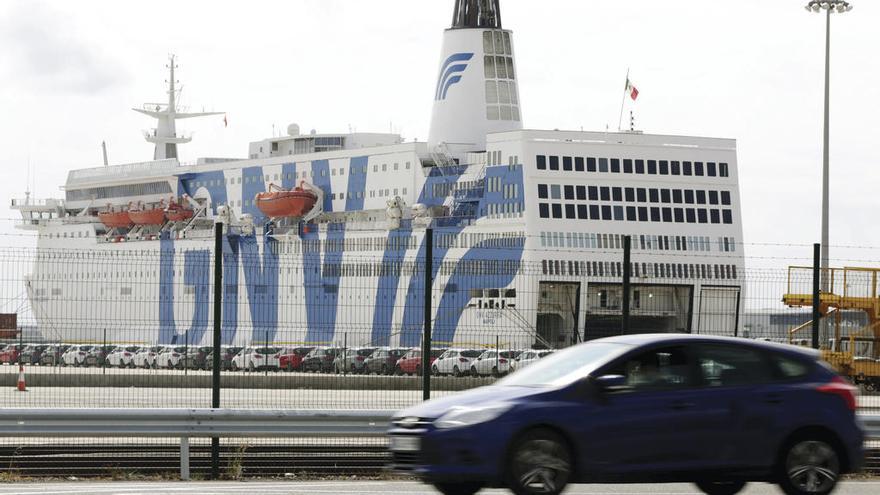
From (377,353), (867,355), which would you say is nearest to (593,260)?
(377,353)

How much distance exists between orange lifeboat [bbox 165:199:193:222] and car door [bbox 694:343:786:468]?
8824cm

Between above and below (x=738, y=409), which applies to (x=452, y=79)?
above

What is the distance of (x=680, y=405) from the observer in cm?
1327

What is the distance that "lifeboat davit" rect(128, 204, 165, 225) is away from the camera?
102 m

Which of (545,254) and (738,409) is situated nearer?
(738,409)

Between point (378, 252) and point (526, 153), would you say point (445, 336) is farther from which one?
point (378, 252)

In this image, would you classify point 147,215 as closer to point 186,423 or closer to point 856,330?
point 856,330

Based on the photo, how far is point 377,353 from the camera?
5481 centimetres

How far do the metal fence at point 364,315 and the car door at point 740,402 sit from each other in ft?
14.7

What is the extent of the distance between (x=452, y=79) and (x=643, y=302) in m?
16.2

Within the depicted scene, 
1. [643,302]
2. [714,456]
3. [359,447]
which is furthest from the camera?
[643,302]

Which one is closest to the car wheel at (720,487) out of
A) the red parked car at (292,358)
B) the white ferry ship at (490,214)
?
the red parked car at (292,358)

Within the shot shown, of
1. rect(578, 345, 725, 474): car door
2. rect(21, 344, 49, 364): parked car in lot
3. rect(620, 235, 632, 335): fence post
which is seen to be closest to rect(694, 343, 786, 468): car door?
rect(578, 345, 725, 474): car door

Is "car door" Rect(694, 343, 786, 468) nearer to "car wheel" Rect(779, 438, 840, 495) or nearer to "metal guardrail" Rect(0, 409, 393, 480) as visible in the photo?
"car wheel" Rect(779, 438, 840, 495)
